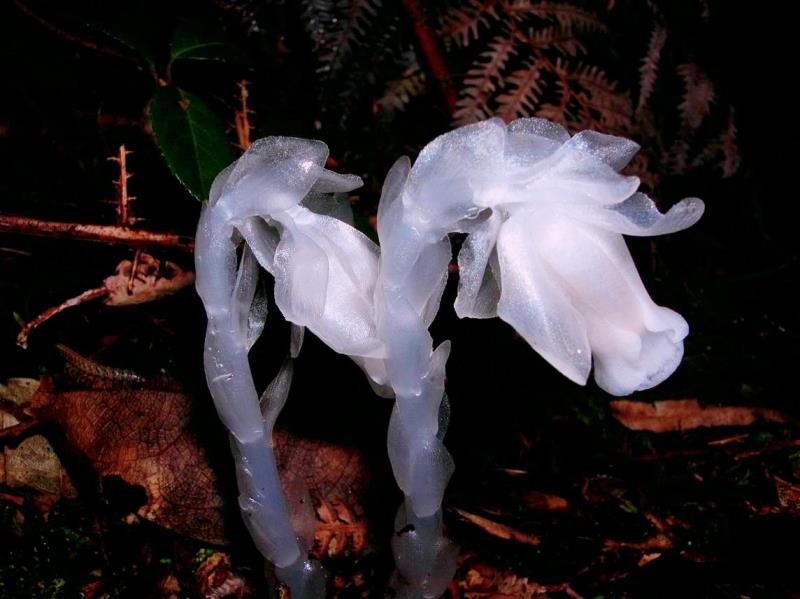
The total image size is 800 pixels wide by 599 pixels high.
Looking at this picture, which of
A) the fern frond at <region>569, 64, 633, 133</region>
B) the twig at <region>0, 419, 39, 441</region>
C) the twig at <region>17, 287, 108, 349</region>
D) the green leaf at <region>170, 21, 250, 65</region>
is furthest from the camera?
the fern frond at <region>569, 64, 633, 133</region>

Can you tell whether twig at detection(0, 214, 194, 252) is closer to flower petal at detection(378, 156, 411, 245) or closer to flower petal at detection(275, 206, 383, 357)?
flower petal at detection(275, 206, 383, 357)

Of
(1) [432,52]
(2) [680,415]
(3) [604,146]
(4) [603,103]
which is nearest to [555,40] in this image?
(4) [603,103]

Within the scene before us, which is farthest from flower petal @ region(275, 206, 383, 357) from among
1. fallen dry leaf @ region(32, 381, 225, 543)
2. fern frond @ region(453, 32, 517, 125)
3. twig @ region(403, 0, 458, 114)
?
twig @ region(403, 0, 458, 114)

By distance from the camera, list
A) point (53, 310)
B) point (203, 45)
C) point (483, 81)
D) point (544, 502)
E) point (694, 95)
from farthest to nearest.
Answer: point (694, 95)
point (483, 81)
point (203, 45)
point (544, 502)
point (53, 310)

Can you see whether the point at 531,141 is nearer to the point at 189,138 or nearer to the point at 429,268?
the point at 429,268

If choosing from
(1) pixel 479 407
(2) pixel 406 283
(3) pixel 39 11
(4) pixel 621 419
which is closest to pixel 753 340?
(4) pixel 621 419

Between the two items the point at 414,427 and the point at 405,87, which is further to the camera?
the point at 405,87
